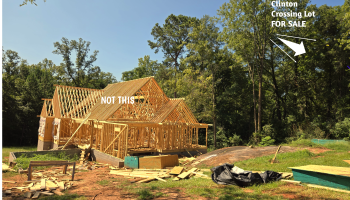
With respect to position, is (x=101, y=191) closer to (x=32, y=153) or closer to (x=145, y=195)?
(x=145, y=195)

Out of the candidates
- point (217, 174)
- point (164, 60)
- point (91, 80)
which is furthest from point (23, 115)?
point (217, 174)

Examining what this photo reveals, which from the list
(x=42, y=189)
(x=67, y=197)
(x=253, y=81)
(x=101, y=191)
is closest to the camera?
(x=67, y=197)

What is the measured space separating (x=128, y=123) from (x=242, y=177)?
8.66 meters

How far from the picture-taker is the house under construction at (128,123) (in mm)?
15742

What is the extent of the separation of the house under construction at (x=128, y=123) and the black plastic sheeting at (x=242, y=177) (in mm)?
7720

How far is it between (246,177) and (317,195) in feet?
6.72

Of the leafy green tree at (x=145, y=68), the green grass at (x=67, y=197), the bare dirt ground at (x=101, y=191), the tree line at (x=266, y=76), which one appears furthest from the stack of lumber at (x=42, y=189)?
the leafy green tree at (x=145, y=68)

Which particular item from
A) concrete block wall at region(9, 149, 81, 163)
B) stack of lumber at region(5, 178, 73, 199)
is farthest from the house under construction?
stack of lumber at region(5, 178, 73, 199)

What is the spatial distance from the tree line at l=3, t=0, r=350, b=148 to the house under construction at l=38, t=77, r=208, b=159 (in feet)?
26.8

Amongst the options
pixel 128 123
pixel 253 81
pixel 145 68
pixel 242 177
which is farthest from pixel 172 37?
pixel 242 177

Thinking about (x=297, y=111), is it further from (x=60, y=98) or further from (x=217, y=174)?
(x=60, y=98)

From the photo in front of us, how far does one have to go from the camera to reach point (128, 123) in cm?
1446

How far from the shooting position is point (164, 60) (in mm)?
36000

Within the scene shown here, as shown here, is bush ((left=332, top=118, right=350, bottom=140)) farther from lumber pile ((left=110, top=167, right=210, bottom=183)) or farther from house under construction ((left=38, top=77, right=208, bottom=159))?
lumber pile ((left=110, top=167, right=210, bottom=183))
